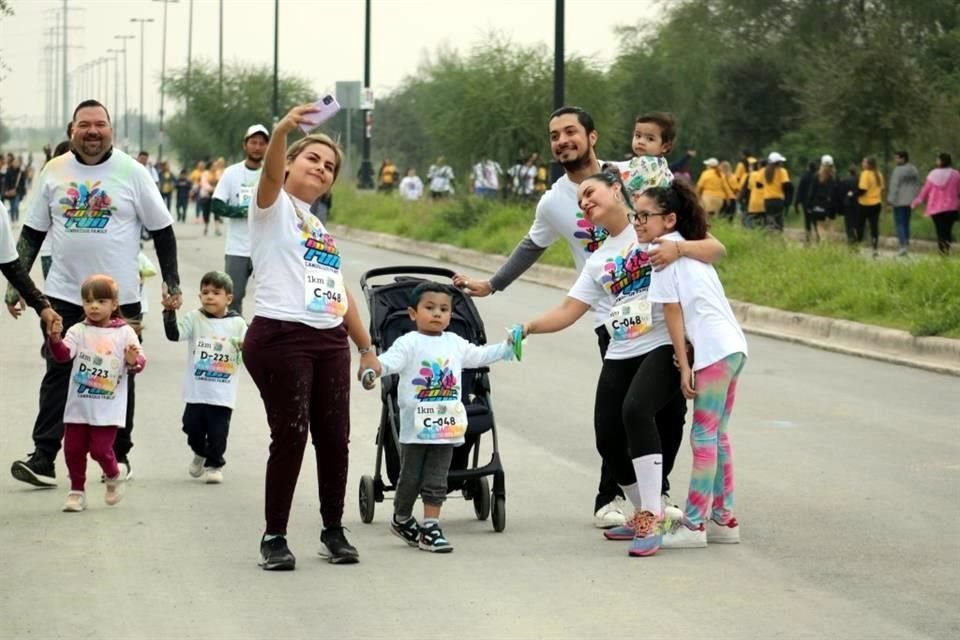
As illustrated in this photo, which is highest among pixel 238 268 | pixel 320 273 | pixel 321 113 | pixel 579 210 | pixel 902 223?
pixel 321 113

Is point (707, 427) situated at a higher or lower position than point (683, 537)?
higher

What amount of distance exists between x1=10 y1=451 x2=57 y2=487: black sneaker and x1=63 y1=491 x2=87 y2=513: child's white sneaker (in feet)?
1.87

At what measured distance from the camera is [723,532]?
8781mm

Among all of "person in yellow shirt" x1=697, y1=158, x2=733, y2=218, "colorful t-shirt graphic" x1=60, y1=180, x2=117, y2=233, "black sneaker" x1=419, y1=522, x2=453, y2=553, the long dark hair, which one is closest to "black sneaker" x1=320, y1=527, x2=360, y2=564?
"black sneaker" x1=419, y1=522, x2=453, y2=553

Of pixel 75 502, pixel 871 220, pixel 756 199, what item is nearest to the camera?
pixel 75 502

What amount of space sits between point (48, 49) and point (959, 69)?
447ft

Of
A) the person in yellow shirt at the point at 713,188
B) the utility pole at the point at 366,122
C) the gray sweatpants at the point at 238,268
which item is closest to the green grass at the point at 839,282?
the gray sweatpants at the point at 238,268

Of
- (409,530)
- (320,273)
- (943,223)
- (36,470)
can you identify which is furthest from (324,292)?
(943,223)

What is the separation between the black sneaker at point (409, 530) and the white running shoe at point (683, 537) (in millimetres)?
1061

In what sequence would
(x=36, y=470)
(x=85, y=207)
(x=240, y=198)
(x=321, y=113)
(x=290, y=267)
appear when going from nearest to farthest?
(x=321, y=113) < (x=290, y=267) < (x=85, y=207) < (x=36, y=470) < (x=240, y=198)

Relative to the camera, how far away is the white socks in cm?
844

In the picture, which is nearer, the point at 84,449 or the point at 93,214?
the point at 84,449

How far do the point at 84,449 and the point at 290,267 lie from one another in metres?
2.23

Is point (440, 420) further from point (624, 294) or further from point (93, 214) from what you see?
point (93, 214)
